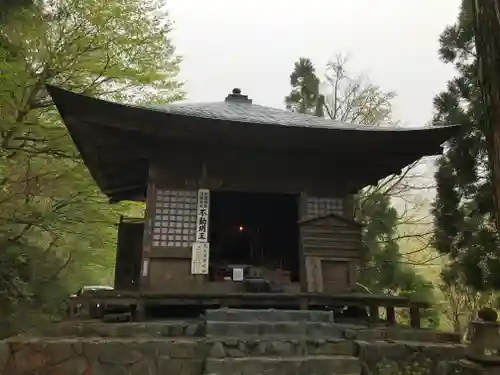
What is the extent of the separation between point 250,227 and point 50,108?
592cm

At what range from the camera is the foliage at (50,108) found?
978 centimetres

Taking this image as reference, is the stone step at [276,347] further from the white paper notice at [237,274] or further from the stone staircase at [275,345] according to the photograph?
the white paper notice at [237,274]

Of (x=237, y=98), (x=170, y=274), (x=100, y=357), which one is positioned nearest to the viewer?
(x=100, y=357)

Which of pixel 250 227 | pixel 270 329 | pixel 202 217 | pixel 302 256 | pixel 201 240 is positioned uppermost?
pixel 250 227

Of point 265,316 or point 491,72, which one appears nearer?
point 491,72

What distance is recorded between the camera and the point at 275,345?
5.52 meters

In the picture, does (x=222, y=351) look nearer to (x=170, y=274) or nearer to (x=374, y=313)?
(x=170, y=274)

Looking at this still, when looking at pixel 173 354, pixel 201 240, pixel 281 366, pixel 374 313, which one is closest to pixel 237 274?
pixel 201 240

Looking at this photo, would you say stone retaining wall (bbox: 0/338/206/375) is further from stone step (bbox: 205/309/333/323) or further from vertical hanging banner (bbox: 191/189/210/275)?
vertical hanging banner (bbox: 191/189/210/275)

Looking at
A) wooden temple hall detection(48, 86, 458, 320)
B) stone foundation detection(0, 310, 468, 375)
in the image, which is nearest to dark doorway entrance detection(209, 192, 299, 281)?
wooden temple hall detection(48, 86, 458, 320)

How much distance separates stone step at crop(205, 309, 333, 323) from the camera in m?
6.11

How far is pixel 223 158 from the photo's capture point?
8148 mm

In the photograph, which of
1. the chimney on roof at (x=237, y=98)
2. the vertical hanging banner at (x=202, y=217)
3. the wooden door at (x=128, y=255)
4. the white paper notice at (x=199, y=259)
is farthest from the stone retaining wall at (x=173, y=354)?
the chimney on roof at (x=237, y=98)

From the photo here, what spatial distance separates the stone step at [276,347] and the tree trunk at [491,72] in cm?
366
